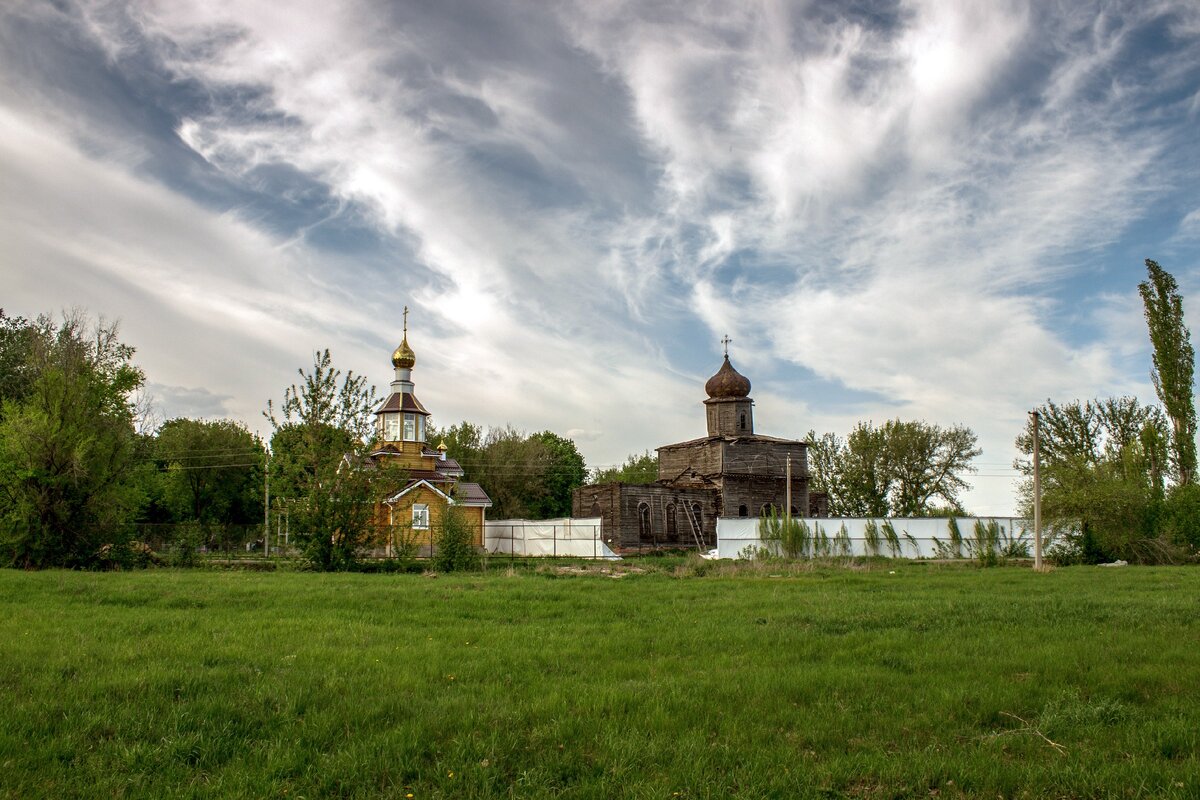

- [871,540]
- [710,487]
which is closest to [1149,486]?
[871,540]

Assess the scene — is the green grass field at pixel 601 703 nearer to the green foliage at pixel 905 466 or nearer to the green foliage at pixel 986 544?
the green foliage at pixel 986 544

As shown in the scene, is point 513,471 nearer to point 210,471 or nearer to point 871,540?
point 210,471

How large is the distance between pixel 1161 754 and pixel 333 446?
24.8 m

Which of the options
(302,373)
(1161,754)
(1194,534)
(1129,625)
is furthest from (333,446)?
(1194,534)

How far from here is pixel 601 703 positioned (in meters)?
7.02

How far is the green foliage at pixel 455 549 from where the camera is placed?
26.6 metres

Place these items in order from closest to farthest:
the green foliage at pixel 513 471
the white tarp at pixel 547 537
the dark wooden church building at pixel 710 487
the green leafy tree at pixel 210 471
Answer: the white tarp at pixel 547 537 < the dark wooden church building at pixel 710 487 < the green leafy tree at pixel 210 471 < the green foliage at pixel 513 471

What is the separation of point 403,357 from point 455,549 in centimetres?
2412

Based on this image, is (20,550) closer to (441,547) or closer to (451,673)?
(441,547)

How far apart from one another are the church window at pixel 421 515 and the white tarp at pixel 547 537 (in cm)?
399

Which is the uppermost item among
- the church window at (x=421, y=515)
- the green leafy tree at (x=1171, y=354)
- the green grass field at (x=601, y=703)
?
the green leafy tree at (x=1171, y=354)

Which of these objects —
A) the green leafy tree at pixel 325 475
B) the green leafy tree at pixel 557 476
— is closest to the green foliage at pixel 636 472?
the green leafy tree at pixel 557 476

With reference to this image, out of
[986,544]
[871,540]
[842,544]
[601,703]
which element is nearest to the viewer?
[601,703]

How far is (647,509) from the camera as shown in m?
49.4
